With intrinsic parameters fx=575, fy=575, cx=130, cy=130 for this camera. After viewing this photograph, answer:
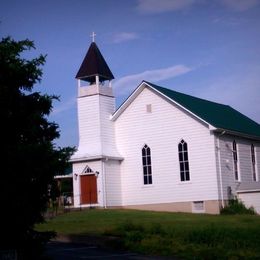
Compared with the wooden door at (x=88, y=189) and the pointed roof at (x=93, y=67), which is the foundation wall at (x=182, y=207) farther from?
the pointed roof at (x=93, y=67)

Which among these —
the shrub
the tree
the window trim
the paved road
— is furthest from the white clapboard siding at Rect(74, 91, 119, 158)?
Answer: the tree

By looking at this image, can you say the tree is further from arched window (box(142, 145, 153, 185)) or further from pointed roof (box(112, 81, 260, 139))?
arched window (box(142, 145, 153, 185))

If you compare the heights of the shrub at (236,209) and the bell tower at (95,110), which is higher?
the bell tower at (95,110)

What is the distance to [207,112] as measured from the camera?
124 ft

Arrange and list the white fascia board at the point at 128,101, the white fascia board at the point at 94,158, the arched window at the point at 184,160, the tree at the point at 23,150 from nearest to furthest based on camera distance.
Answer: the tree at the point at 23,150 → the arched window at the point at 184,160 → the white fascia board at the point at 94,158 → the white fascia board at the point at 128,101

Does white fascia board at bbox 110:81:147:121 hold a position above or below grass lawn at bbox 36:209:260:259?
above

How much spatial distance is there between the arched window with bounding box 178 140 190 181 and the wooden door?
18.2 ft

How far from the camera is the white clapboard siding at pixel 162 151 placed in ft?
113

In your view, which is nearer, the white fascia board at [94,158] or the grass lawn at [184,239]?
the grass lawn at [184,239]

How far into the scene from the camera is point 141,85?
37.0 m

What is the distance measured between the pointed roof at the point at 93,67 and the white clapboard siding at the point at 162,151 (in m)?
2.88

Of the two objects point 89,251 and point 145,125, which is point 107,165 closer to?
point 145,125

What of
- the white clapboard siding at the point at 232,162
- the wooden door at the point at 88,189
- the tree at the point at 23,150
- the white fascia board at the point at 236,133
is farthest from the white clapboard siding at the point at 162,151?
the tree at the point at 23,150

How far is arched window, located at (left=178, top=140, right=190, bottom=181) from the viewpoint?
35.2 m
